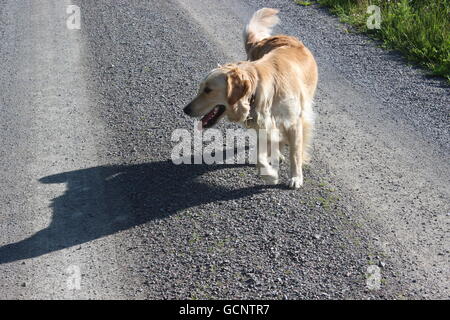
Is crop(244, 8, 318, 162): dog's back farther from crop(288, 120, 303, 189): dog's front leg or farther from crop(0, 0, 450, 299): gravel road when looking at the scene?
crop(0, 0, 450, 299): gravel road

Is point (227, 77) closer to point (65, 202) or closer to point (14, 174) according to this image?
point (65, 202)

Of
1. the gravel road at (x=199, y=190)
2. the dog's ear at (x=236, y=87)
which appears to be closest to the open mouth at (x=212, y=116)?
the dog's ear at (x=236, y=87)

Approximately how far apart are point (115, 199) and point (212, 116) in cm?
114

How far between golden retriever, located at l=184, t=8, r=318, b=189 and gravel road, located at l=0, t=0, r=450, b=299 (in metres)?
0.28

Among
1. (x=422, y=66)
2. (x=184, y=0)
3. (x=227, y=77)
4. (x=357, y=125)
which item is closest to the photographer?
(x=227, y=77)

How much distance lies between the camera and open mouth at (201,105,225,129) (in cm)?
563

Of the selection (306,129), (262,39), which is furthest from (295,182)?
(262,39)

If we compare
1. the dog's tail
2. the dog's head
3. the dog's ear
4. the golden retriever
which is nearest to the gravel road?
the golden retriever

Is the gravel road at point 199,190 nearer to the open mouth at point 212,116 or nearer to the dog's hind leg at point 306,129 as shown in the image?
the dog's hind leg at point 306,129

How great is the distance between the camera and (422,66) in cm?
812
